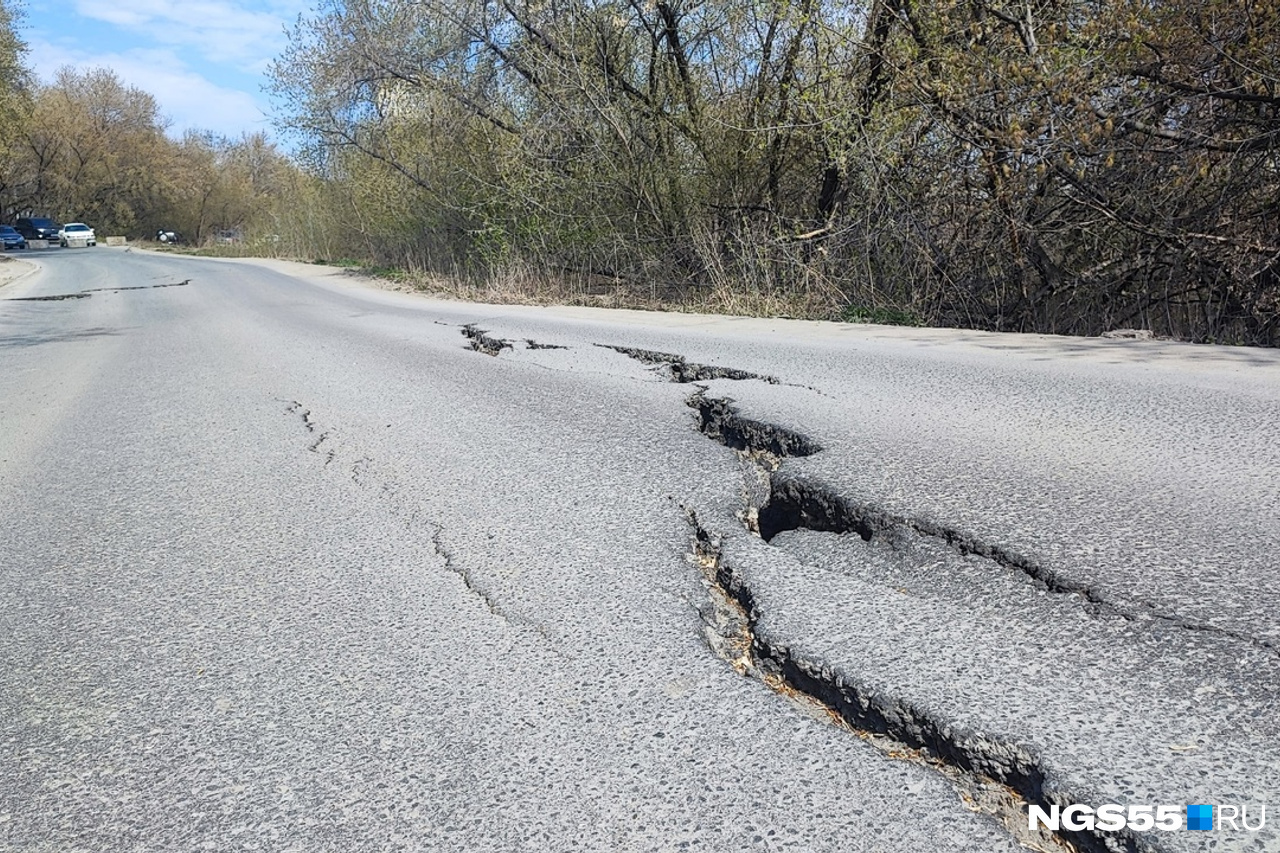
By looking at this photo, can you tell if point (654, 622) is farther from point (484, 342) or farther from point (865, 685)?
point (484, 342)

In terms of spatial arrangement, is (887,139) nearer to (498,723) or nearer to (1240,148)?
(1240,148)

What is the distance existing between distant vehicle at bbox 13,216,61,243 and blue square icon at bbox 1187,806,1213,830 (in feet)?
217

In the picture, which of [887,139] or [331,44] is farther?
[331,44]

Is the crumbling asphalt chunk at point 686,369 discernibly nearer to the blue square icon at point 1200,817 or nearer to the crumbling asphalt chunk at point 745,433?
the crumbling asphalt chunk at point 745,433

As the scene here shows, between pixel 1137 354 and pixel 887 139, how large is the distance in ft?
12.5

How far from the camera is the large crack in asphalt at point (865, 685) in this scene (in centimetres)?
161

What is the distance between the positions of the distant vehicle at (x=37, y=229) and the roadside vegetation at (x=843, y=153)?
146 feet

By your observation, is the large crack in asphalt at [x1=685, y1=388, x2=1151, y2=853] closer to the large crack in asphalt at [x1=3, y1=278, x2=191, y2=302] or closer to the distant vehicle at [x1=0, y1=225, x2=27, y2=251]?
the large crack in asphalt at [x1=3, y1=278, x2=191, y2=302]

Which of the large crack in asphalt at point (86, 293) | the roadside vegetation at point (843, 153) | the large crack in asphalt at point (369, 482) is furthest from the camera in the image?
the large crack in asphalt at point (86, 293)

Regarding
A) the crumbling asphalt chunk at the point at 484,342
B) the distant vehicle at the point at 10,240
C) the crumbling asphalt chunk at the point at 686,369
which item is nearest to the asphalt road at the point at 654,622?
the crumbling asphalt chunk at the point at 686,369

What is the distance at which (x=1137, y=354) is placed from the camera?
6.09m

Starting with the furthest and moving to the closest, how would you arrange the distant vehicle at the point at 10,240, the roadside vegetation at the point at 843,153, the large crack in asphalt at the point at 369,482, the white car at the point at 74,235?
1. the white car at the point at 74,235
2. the distant vehicle at the point at 10,240
3. the roadside vegetation at the point at 843,153
4. the large crack in asphalt at the point at 369,482

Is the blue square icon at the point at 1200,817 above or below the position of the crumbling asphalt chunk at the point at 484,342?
below

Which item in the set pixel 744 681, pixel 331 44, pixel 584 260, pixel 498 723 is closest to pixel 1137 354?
pixel 744 681
